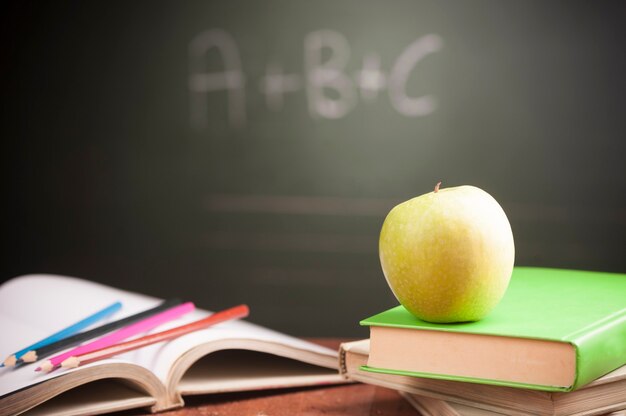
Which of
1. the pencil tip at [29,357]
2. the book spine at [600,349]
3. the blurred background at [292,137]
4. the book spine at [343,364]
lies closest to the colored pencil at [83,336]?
the pencil tip at [29,357]

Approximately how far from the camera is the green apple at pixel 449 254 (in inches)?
24.1

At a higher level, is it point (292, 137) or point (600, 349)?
point (292, 137)

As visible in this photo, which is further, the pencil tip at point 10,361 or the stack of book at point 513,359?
the pencil tip at point 10,361

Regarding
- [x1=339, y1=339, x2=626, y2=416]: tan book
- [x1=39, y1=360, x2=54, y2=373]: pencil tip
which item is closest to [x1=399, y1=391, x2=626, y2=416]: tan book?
[x1=339, y1=339, x2=626, y2=416]: tan book

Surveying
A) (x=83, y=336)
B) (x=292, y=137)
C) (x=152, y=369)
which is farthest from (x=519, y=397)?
(x=292, y=137)

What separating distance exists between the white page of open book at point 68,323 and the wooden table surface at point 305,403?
0.05 m

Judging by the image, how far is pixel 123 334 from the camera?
2.69ft

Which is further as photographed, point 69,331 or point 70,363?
point 69,331

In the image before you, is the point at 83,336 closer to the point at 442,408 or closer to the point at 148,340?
the point at 148,340

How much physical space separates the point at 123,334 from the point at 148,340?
0.16 feet

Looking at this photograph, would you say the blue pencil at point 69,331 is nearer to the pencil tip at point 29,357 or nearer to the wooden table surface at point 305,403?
the pencil tip at point 29,357

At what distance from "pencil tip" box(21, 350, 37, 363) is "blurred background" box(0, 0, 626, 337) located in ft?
4.94

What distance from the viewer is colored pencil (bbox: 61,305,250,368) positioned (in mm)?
705

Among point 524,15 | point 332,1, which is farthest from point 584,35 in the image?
point 332,1
